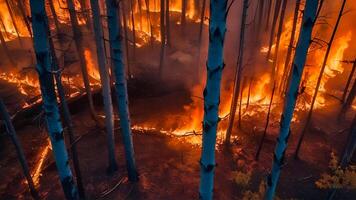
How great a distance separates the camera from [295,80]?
273 inches

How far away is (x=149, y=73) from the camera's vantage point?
23.6 m

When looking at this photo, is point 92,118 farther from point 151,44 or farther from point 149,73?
point 151,44

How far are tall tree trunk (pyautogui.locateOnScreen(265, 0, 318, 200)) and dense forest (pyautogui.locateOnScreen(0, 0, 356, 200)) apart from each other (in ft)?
0.08

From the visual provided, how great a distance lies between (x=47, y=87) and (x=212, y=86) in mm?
→ 3950

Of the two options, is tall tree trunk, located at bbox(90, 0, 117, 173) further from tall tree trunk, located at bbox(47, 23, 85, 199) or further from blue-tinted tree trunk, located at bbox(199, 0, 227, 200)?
blue-tinted tree trunk, located at bbox(199, 0, 227, 200)

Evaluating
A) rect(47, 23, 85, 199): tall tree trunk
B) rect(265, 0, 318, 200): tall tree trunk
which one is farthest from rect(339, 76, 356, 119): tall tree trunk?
rect(47, 23, 85, 199): tall tree trunk

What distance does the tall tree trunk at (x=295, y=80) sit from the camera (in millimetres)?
6224

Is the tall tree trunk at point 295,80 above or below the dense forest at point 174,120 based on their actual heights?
above

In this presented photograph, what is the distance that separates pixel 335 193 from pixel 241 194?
423 cm

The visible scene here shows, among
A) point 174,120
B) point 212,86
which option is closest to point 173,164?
point 174,120

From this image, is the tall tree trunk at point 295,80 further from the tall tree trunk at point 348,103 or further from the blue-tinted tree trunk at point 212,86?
the tall tree trunk at point 348,103

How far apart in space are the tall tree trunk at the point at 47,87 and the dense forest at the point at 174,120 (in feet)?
0.09

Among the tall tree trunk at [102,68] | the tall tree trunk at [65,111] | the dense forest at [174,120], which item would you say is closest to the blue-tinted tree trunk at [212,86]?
the dense forest at [174,120]

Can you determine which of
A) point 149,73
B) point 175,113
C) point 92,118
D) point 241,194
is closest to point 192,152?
point 241,194
